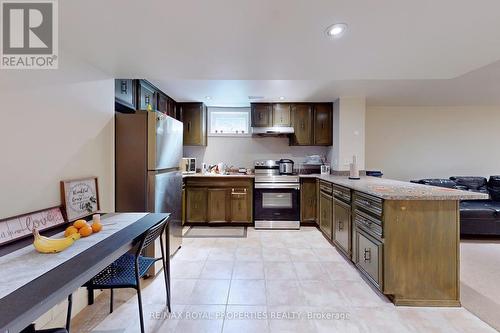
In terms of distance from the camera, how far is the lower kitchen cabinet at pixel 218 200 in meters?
4.20

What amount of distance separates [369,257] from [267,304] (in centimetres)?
106

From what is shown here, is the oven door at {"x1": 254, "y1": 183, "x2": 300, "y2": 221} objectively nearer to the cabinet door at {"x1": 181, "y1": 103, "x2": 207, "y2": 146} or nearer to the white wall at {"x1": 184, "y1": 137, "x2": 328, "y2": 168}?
the white wall at {"x1": 184, "y1": 137, "x2": 328, "y2": 168}

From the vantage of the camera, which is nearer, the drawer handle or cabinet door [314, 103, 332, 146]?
the drawer handle

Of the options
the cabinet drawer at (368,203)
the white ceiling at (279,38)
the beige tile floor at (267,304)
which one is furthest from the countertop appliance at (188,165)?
the cabinet drawer at (368,203)

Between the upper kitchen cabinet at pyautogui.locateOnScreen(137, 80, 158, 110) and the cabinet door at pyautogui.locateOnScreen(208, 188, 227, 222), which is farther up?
the upper kitchen cabinet at pyautogui.locateOnScreen(137, 80, 158, 110)

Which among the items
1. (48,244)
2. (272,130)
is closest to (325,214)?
(272,130)

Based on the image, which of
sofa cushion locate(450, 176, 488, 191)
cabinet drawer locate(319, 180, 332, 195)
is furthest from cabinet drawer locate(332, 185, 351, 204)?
sofa cushion locate(450, 176, 488, 191)

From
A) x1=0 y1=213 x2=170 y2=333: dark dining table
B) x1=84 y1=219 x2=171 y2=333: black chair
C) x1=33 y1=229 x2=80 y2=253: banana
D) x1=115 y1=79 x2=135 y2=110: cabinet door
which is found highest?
x1=115 y1=79 x2=135 y2=110: cabinet door

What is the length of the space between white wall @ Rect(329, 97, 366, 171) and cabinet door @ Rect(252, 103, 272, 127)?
4.03ft

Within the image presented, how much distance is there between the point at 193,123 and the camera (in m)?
4.56

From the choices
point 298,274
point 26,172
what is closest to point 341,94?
point 298,274

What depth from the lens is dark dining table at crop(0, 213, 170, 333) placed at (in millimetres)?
772

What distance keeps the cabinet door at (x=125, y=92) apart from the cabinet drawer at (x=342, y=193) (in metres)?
2.75

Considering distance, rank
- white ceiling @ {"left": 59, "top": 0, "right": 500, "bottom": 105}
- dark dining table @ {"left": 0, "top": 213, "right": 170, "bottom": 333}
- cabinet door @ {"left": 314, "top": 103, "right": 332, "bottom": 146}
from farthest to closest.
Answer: cabinet door @ {"left": 314, "top": 103, "right": 332, "bottom": 146}
white ceiling @ {"left": 59, "top": 0, "right": 500, "bottom": 105}
dark dining table @ {"left": 0, "top": 213, "right": 170, "bottom": 333}
